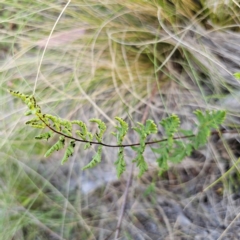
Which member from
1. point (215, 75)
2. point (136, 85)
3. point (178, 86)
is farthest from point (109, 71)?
point (215, 75)

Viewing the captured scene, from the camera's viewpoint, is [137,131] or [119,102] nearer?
[137,131]

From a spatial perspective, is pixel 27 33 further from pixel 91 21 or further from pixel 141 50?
pixel 141 50

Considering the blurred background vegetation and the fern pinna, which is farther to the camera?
the blurred background vegetation

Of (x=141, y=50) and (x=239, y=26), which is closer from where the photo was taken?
(x=239, y=26)

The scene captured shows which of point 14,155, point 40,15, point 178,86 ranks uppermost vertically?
point 40,15

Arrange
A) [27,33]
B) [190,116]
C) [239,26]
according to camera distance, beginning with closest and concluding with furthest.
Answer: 1. [239,26]
2. [190,116]
3. [27,33]

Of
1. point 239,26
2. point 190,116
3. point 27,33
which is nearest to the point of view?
point 239,26

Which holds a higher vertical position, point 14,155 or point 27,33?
point 27,33

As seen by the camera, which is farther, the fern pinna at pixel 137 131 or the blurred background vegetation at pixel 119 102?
the blurred background vegetation at pixel 119 102
